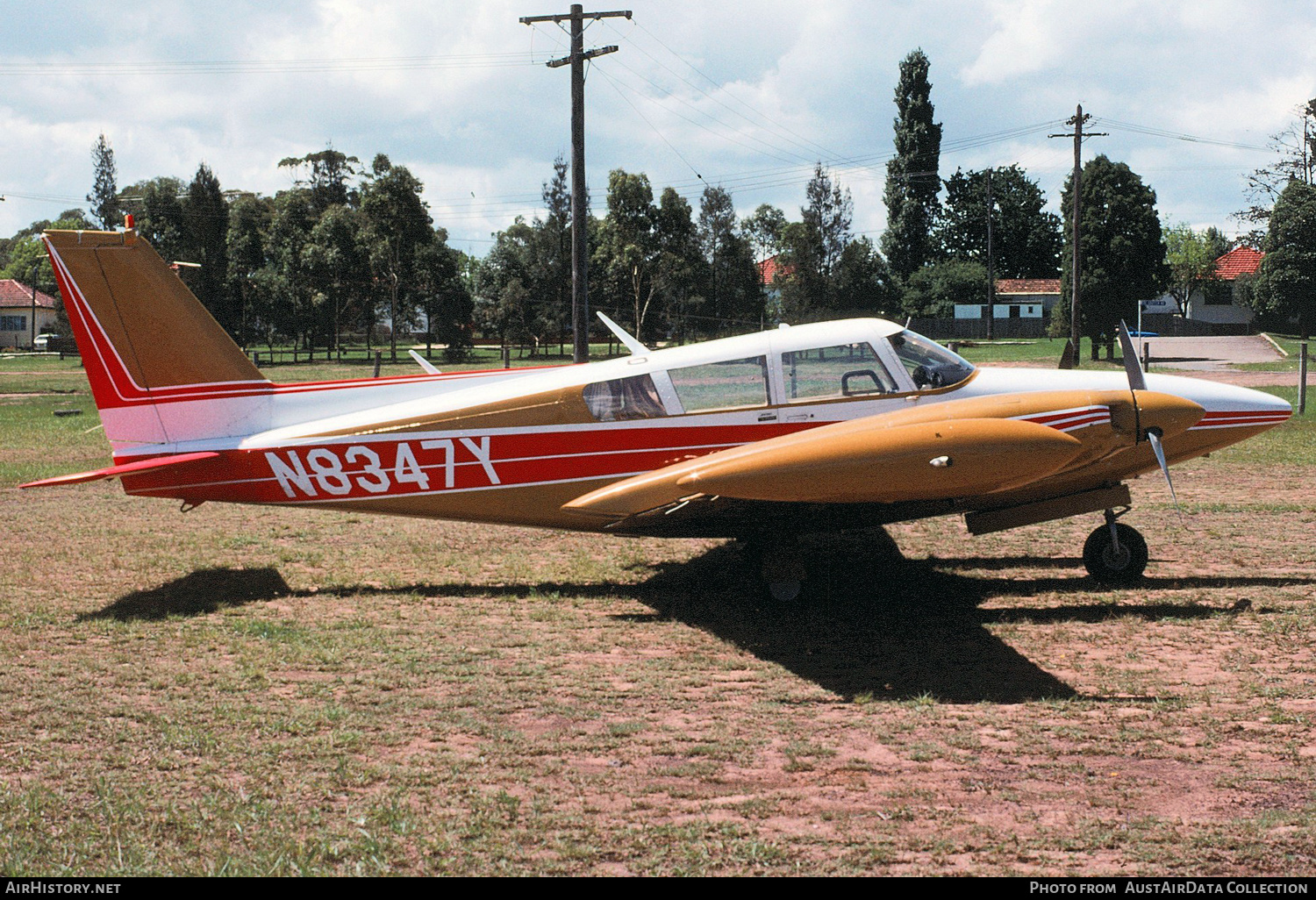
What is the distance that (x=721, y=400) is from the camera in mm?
9453

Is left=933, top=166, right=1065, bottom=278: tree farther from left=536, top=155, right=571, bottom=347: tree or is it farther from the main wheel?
the main wheel

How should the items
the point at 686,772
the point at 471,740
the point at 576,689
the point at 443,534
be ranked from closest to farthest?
the point at 686,772, the point at 471,740, the point at 576,689, the point at 443,534

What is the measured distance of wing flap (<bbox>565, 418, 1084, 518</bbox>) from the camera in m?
7.34

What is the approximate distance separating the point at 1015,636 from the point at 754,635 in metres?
2.13

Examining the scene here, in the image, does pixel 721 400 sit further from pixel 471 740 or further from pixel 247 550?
pixel 247 550

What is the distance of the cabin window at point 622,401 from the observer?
9453 millimetres

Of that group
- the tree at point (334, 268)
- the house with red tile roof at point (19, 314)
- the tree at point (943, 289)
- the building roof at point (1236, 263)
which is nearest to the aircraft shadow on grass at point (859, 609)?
the tree at point (334, 268)

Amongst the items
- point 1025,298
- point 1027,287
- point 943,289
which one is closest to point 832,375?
point 943,289

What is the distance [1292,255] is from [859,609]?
63.4 m

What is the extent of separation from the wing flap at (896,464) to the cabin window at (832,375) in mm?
1851

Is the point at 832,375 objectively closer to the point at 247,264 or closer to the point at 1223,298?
the point at 247,264

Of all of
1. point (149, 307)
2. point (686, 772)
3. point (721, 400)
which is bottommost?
point (686, 772)

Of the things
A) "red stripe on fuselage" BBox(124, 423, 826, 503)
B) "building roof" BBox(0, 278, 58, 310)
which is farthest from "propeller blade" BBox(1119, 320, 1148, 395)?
"building roof" BBox(0, 278, 58, 310)

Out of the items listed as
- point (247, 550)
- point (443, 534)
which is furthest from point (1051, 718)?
point (247, 550)
